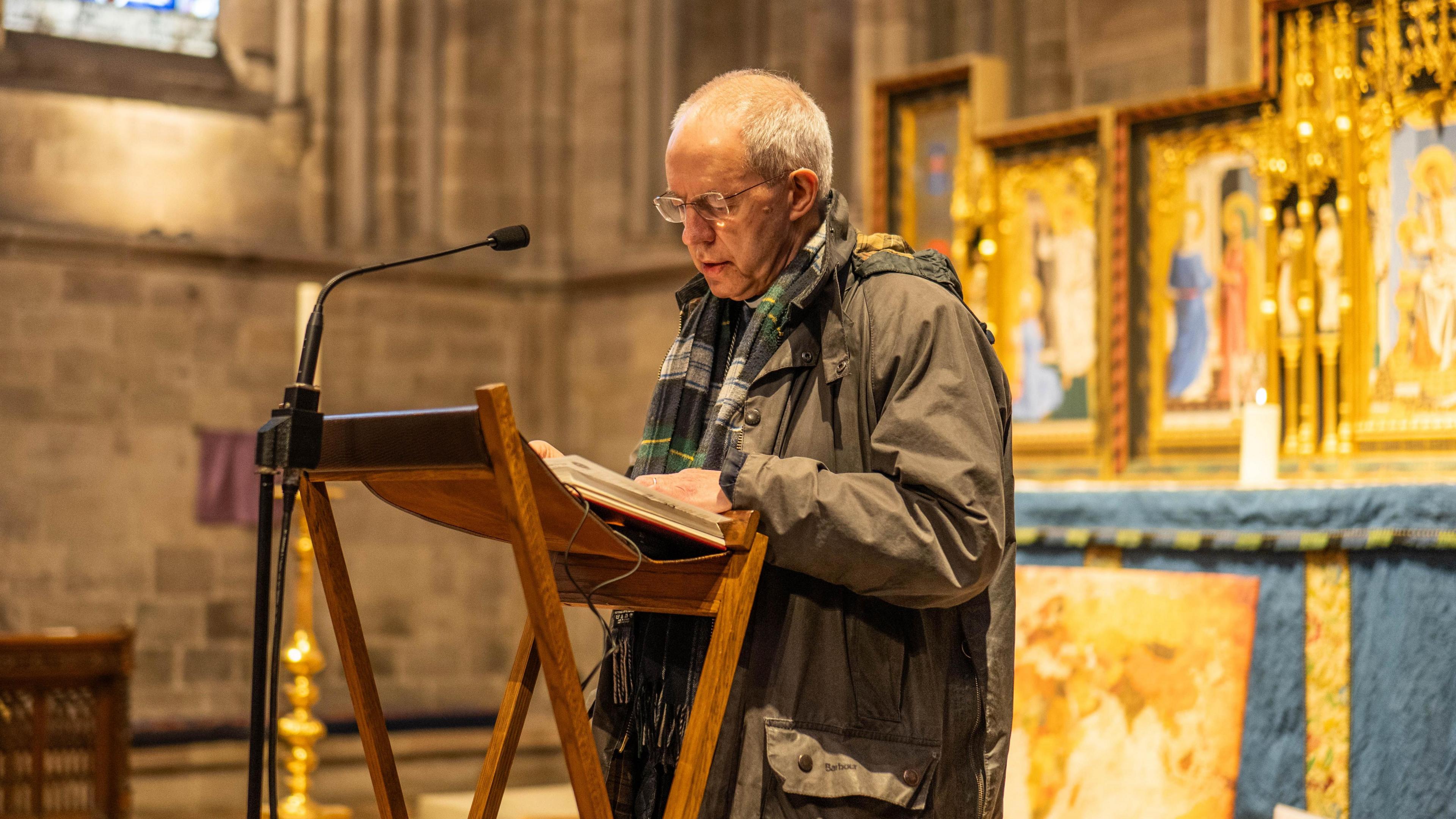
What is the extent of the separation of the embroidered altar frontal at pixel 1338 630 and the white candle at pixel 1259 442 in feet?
0.70

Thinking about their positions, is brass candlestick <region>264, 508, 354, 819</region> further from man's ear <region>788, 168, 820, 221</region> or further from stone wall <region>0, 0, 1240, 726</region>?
stone wall <region>0, 0, 1240, 726</region>

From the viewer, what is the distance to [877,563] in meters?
1.54

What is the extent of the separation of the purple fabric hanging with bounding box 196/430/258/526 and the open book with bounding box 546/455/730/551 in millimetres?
6418

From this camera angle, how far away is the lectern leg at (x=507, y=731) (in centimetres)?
177

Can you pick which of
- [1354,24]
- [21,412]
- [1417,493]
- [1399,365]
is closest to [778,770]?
[1417,493]

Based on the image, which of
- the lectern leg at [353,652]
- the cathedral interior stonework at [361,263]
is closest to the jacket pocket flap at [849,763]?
the lectern leg at [353,652]

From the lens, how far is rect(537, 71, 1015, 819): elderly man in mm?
1571

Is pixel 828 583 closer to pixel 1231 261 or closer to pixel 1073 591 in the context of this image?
pixel 1073 591

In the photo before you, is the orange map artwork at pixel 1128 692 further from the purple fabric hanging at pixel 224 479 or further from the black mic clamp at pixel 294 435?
the purple fabric hanging at pixel 224 479

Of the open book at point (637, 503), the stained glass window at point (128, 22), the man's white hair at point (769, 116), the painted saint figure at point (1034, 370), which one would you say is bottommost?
the open book at point (637, 503)

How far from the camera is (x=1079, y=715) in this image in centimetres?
325

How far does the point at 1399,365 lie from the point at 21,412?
6147mm

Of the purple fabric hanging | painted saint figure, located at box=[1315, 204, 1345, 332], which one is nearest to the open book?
painted saint figure, located at box=[1315, 204, 1345, 332]

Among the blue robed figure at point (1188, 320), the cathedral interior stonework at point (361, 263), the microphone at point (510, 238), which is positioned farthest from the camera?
the cathedral interior stonework at point (361, 263)
